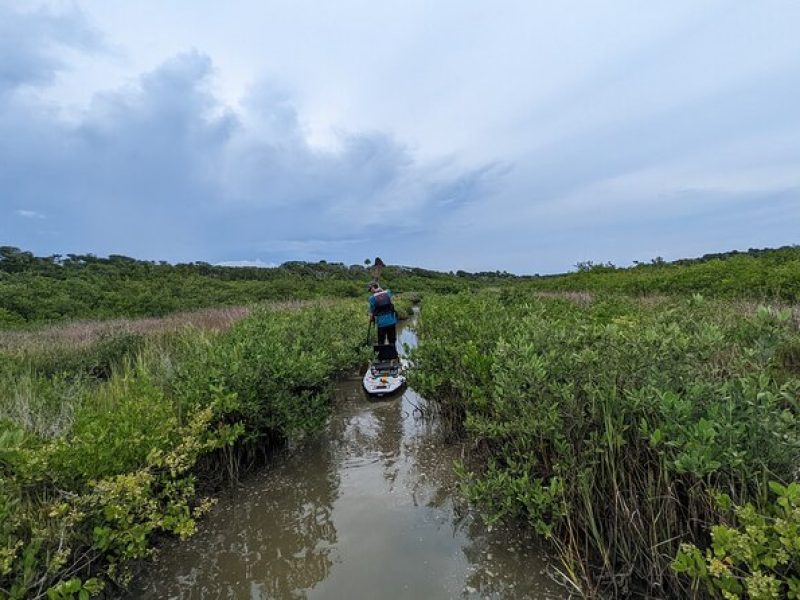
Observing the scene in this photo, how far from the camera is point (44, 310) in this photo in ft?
→ 66.4

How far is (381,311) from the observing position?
10.1 metres

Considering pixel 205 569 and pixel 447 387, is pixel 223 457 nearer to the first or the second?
pixel 205 569

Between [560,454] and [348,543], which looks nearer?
[560,454]

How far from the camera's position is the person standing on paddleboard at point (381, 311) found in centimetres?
989

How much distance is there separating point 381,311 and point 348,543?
6.64m

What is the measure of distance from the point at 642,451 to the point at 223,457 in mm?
4123

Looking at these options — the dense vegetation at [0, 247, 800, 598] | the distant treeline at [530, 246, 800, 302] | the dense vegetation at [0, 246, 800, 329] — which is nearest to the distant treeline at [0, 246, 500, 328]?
the dense vegetation at [0, 246, 800, 329]

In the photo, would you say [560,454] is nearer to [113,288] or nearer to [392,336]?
[392,336]

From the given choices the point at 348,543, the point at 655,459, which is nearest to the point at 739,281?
the point at 655,459

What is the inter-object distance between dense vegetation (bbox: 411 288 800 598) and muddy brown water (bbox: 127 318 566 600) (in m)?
0.40

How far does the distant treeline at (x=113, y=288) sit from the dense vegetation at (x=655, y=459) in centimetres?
2145

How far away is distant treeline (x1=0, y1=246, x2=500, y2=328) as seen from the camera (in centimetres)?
2081

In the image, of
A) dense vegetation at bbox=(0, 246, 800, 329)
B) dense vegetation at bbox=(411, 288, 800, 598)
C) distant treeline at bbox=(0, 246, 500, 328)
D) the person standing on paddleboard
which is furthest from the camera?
distant treeline at bbox=(0, 246, 500, 328)

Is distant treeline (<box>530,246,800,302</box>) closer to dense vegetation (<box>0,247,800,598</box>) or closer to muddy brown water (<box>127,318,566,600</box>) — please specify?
dense vegetation (<box>0,247,800,598</box>)
